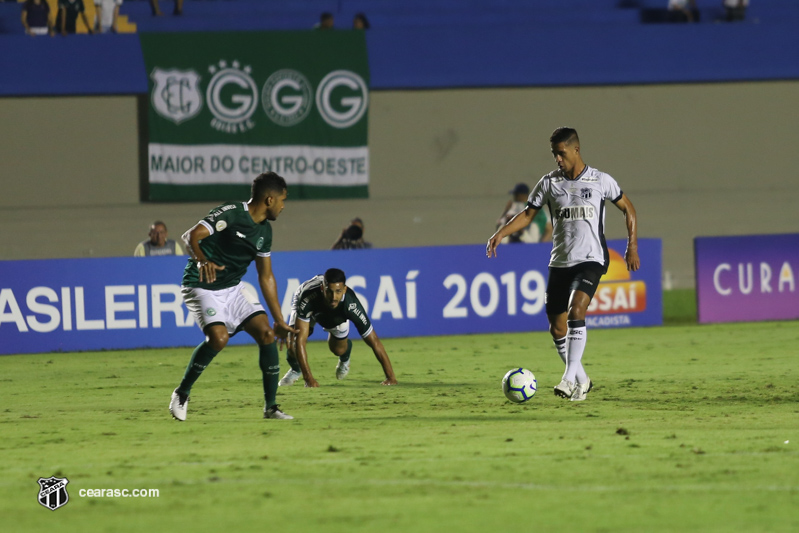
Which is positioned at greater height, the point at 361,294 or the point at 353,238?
the point at 353,238

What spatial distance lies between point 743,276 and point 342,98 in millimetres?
9206

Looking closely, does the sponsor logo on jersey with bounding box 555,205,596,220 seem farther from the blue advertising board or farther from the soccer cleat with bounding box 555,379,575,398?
the blue advertising board

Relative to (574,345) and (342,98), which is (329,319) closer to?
(574,345)

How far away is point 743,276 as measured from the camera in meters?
19.2

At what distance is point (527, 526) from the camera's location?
18.2 feet

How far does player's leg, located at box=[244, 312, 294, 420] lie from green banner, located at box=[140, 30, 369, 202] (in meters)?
14.5

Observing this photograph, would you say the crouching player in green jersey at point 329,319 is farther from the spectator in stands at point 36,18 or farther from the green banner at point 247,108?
the spectator in stands at point 36,18

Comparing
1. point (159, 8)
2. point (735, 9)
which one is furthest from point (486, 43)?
point (159, 8)

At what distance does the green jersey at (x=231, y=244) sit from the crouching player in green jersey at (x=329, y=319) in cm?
233

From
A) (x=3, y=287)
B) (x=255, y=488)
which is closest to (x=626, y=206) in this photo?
(x=255, y=488)

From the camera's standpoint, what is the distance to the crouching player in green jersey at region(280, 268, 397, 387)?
11.7m

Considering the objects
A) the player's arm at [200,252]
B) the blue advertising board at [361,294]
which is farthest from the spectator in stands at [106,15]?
the player's arm at [200,252]

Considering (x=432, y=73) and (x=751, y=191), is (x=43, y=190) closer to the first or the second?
(x=432, y=73)

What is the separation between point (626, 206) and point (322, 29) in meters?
14.8
